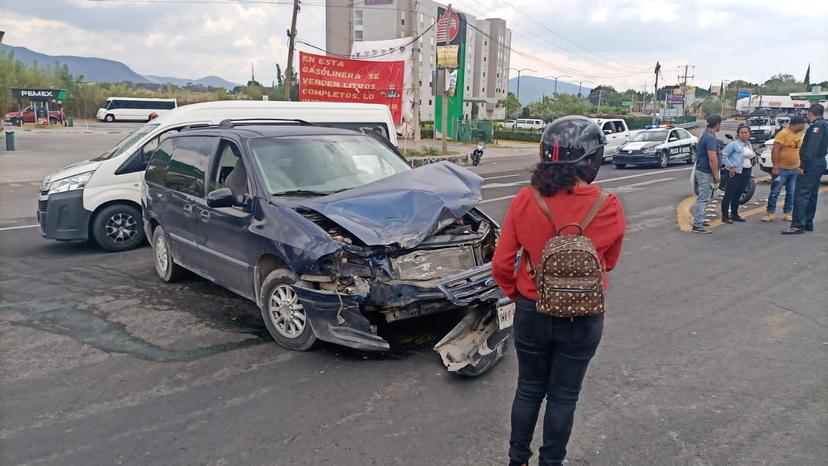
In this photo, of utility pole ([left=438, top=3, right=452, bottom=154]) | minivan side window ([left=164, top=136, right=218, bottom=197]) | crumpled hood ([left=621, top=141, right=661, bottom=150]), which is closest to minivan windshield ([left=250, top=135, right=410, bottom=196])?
minivan side window ([left=164, top=136, right=218, bottom=197])

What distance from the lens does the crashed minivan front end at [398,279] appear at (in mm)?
4371

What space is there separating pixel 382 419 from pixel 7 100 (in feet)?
199

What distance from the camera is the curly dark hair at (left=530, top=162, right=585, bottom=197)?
264 centimetres

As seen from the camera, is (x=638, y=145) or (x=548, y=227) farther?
(x=638, y=145)

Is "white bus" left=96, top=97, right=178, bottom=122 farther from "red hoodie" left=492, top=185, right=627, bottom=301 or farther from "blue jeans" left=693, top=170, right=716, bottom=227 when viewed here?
"red hoodie" left=492, top=185, right=627, bottom=301

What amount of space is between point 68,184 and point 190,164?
3273mm

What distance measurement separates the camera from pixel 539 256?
2705 millimetres

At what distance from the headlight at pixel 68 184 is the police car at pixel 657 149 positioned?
18609mm

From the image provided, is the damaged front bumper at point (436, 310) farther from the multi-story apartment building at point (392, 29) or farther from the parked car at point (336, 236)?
the multi-story apartment building at point (392, 29)

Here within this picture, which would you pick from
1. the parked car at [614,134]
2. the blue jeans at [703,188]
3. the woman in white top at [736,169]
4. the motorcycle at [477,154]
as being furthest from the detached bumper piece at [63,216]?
the parked car at [614,134]

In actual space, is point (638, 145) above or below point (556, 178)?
above

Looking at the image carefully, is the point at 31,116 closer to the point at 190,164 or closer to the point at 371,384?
the point at 190,164

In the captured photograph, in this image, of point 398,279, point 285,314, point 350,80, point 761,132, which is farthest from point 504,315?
point 761,132

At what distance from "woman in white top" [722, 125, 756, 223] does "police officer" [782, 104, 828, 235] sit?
2.85 feet
